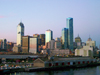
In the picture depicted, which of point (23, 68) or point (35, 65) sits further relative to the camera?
point (35, 65)

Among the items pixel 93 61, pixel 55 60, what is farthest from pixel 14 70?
pixel 93 61

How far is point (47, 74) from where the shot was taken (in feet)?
139

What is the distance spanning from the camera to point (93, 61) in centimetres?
7288

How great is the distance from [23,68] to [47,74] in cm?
693

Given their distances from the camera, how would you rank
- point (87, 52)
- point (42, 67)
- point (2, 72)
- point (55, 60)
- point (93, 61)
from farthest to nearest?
point (87, 52), point (93, 61), point (55, 60), point (42, 67), point (2, 72)

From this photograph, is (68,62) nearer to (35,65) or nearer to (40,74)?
(35,65)

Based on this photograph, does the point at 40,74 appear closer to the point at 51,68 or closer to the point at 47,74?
the point at 47,74

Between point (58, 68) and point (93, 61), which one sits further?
point (93, 61)

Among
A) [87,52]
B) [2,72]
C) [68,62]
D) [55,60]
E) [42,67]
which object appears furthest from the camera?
[87,52]

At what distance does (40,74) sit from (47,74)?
161cm

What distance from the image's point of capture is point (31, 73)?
42844 mm

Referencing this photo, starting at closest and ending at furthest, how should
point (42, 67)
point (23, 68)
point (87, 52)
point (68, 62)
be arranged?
point (23, 68), point (42, 67), point (68, 62), point (87, 52)

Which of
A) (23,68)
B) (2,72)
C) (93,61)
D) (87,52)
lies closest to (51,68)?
(23,68)

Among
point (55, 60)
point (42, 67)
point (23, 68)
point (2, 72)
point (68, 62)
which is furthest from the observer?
point (68, 62)
